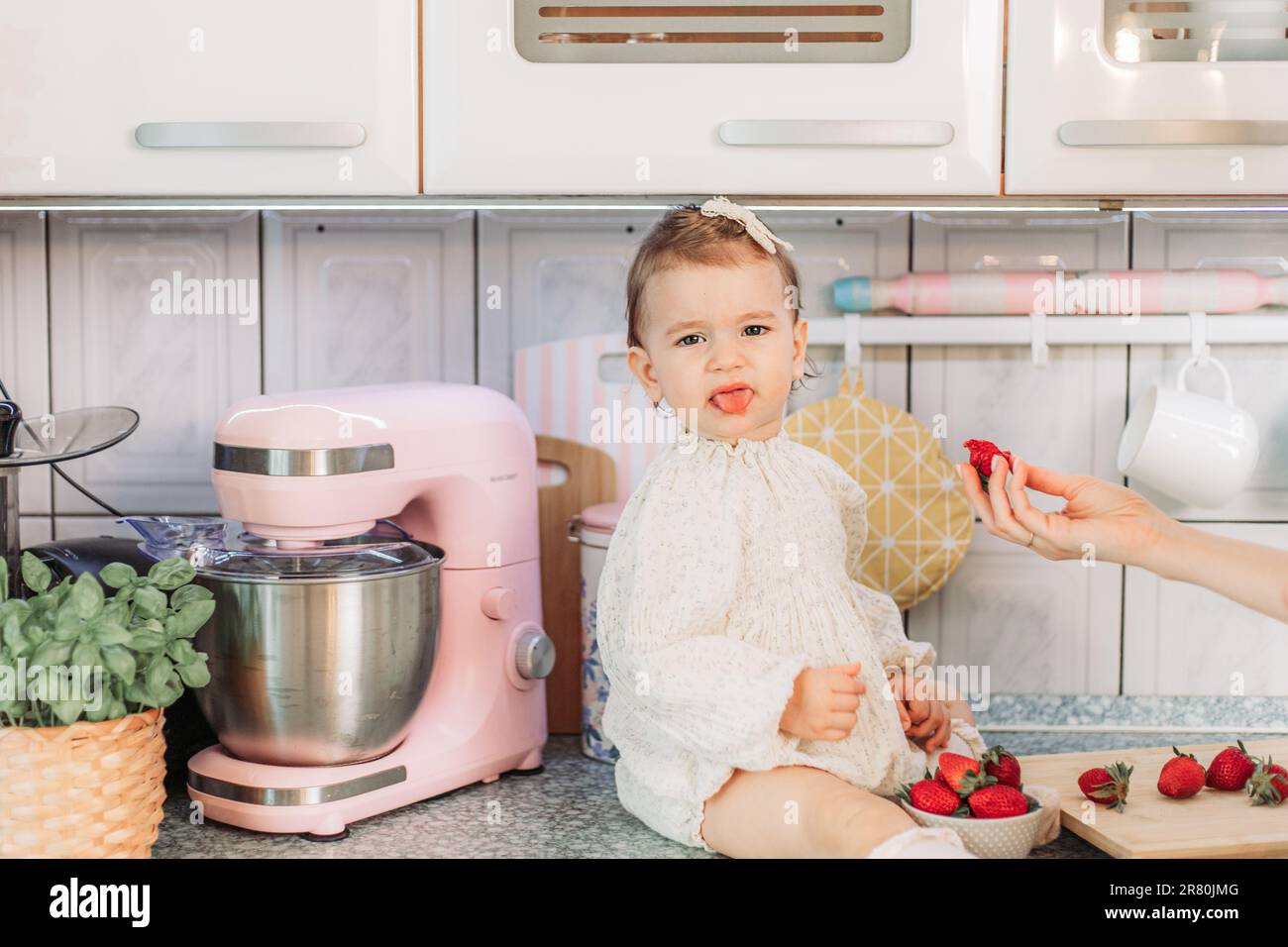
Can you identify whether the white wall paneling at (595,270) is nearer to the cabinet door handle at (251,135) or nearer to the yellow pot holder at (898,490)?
the yellow pot holder at (898,490)

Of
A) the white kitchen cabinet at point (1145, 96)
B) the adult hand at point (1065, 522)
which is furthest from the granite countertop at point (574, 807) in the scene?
the white kitchen cabinet at point (1145, 96)

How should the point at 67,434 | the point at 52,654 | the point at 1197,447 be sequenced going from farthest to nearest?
the point at 1197,447
the point at 67,434
the point at 52,654

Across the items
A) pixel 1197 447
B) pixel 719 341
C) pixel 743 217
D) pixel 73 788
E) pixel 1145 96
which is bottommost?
pixel 73 788

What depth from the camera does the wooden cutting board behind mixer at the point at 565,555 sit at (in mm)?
1355

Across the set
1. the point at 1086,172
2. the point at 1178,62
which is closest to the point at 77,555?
the point at 1086,172

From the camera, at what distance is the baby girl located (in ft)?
3.13

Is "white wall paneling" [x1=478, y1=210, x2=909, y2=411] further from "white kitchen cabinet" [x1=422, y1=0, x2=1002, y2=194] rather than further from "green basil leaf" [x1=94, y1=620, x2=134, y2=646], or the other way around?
"green basil leaf" [x1=94, y1=620, x2=134, y2=646]

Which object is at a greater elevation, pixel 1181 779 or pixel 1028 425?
pixel 1028 425

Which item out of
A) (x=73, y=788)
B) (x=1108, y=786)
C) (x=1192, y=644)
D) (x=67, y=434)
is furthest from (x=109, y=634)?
(x=1192, y=644)

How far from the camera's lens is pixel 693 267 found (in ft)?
3.42

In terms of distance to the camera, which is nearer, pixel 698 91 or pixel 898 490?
pixel 698 91

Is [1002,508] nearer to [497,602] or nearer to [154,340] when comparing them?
[497,602]

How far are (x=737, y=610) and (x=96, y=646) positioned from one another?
0.50 metres

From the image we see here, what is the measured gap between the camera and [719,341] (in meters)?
1.04
